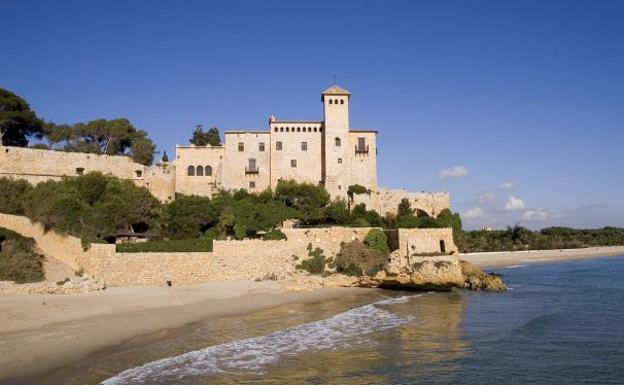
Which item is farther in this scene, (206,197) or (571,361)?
(206,197)

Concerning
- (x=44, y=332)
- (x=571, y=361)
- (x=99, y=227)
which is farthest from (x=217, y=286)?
(x=571, y=361)

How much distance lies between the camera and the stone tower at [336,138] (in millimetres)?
39812

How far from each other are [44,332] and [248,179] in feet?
87.6

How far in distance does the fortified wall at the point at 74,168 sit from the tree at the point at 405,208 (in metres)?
17.2

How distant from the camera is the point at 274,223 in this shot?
3216cm

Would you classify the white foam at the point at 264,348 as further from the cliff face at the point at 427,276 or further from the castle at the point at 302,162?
the castle at the point at 302,162

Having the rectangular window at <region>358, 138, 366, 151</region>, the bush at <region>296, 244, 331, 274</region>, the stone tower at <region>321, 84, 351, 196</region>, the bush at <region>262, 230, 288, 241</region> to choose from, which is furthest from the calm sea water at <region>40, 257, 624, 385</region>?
the rectangular window at <region>358, 138, 366, 151</region>

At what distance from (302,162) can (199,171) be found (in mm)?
7960

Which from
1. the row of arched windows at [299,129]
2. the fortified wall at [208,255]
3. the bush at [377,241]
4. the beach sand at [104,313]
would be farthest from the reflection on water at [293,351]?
the row of arched windows at [299,129]

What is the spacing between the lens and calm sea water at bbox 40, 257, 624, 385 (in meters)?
10.9

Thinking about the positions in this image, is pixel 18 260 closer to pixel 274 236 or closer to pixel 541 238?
pixel 274 236

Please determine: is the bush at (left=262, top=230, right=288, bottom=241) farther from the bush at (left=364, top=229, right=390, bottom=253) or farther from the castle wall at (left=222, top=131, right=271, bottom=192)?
the castle wall at (left=222, top=131, right=271, bottom=192)

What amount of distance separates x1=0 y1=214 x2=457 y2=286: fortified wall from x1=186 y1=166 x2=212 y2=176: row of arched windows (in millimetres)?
13010

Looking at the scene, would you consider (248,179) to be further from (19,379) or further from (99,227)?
(19,379)
